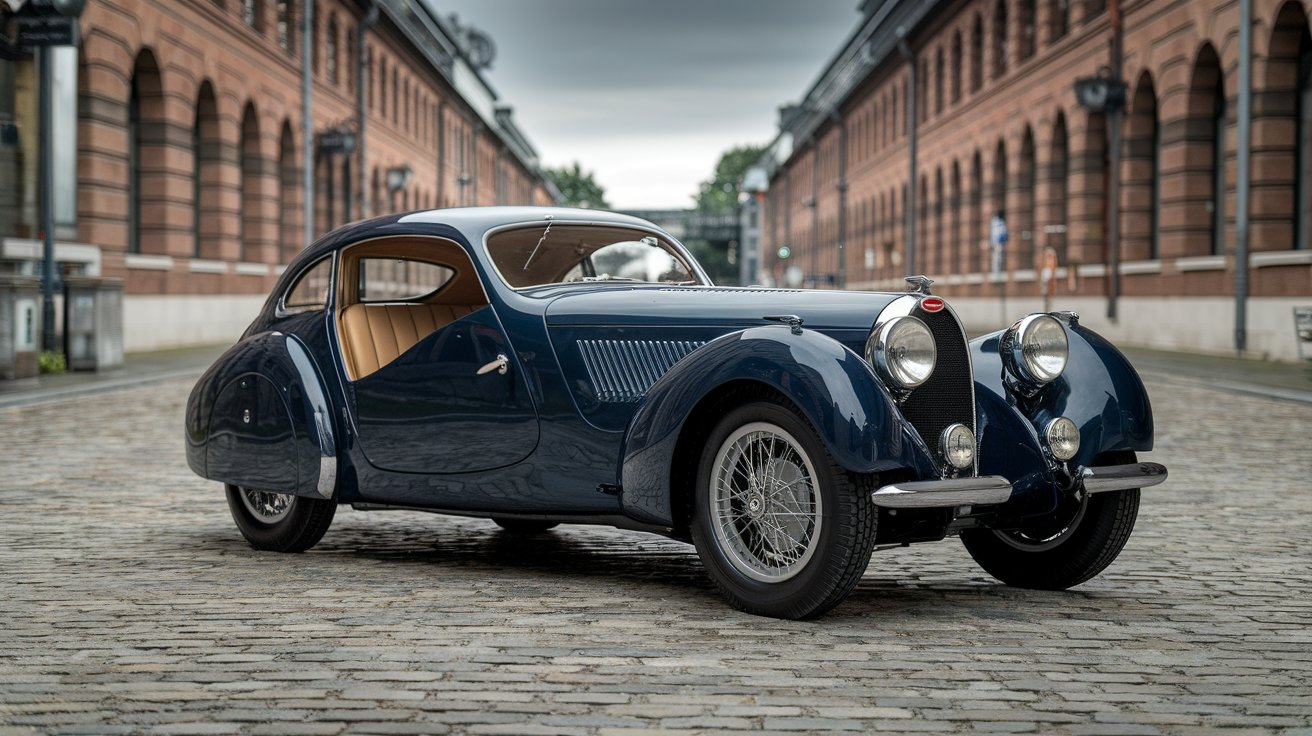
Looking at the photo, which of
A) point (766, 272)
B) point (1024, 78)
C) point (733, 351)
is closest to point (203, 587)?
point (733, 351)

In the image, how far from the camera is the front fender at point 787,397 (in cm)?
488

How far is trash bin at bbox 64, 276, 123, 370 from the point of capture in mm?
19766

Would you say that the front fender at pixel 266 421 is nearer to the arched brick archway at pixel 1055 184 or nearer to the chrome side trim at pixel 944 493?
the chrome side trim at pixel 944 493

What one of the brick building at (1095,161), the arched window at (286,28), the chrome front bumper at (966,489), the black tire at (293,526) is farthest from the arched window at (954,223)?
the chrome front bumper at (966,489)

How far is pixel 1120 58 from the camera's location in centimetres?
3053

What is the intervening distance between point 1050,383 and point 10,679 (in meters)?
3.66

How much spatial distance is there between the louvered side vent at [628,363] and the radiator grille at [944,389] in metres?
0.81

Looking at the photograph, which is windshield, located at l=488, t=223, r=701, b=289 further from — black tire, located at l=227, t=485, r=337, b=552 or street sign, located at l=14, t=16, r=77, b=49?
street sign, located at l=14, t=16, r=77, b=49

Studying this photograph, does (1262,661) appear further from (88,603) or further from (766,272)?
(766,272)

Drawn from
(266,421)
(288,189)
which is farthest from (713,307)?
(288,189)

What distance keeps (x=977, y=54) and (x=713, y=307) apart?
42.0 meters

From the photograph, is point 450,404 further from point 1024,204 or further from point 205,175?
point 1024,204

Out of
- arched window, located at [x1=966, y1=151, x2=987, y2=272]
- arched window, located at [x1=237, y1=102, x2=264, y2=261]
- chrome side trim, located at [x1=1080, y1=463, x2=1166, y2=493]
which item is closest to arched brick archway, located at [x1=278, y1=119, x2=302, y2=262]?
arched window, located at [x1=237, y1=102, x2=264, y2=261]

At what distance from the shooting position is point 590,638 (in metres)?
4.89
